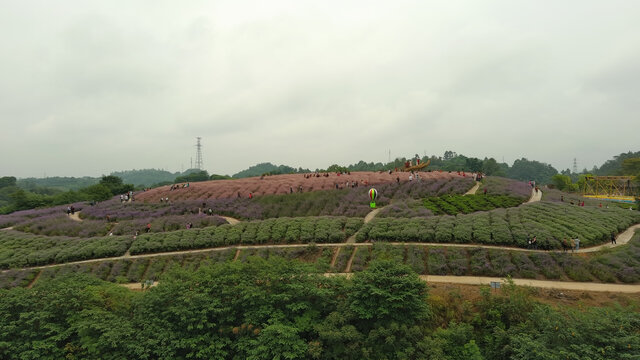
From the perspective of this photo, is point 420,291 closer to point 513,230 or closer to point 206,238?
point 513,230

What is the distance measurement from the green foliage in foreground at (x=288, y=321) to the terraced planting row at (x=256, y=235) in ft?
36.1

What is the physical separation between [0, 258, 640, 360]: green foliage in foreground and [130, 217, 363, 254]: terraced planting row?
1099 cm

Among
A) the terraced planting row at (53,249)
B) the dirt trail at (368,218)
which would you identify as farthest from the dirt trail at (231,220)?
the dirt trail at (368,218)

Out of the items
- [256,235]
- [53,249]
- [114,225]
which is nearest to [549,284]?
[256,235]

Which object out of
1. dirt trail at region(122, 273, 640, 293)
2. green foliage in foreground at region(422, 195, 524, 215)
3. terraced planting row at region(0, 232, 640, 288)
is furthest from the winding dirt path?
green foliage in foreground at region(422, 195, 524, 215)

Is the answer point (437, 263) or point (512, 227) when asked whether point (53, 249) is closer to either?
point (437, 263)

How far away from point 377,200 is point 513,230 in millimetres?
15043

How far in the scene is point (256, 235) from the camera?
27.9m

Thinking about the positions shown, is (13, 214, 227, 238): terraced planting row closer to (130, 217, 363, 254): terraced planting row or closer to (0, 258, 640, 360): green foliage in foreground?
(130, 217, 363, 254): terraced planting row

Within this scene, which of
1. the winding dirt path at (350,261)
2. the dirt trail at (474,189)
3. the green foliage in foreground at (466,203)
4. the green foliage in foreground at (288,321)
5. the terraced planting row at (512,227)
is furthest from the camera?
the dirt trail at (474,189)

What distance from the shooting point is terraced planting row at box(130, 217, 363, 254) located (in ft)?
87.7

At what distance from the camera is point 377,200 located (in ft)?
117

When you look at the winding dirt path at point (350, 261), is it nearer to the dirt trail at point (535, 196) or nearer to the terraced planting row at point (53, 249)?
the terraced planting row at point (53, 249)

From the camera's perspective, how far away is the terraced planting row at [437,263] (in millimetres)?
18375
